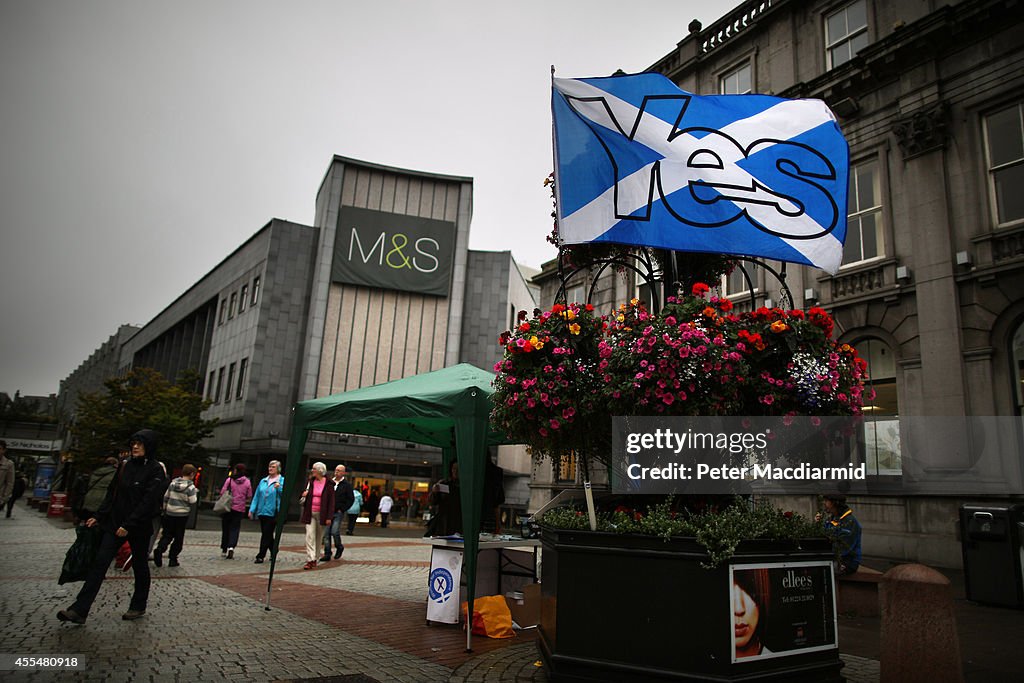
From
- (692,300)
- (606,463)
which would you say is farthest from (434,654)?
(692,300)

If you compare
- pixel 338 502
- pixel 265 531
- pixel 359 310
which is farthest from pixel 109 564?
pixel 359 310

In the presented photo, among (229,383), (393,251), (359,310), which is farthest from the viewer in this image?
(229,383)

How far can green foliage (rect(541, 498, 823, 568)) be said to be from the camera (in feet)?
15.1

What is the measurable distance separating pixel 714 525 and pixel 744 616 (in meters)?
0.65

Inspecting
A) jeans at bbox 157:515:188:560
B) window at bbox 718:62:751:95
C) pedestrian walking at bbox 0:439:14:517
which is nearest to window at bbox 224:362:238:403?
jeans at bbox 157:515:188:560

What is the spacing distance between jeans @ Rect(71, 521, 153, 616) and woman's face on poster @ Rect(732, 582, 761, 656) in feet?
20.6

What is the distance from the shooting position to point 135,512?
7.21m

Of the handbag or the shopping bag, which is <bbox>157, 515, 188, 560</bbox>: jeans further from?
the shopping bag

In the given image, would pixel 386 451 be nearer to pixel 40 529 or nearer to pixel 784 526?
pixel 40 529

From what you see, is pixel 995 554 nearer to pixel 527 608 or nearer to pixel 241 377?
pixel 527 608

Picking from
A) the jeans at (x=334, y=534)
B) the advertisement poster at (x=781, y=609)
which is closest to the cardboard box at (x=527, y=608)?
the advertisement poster at (x=781, y=609)

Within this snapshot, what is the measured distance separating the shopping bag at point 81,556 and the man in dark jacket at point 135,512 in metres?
0.06

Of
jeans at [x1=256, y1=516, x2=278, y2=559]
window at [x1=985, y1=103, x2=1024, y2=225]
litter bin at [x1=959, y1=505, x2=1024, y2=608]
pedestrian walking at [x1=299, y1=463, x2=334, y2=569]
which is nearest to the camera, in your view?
litter bin at [x1=959, y1=505, x2=1024, y2=608]

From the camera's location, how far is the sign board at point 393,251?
3944 centimetres
